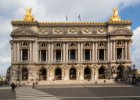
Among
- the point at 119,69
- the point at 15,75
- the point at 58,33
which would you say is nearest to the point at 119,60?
the point at 119,69

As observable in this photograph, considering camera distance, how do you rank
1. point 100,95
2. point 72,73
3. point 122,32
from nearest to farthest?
point 100,95 < point 122,32 < point 72,73

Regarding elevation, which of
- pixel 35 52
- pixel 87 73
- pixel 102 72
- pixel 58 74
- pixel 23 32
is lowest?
pixel 58 74

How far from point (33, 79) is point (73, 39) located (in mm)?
20647

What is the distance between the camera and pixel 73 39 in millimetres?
156375

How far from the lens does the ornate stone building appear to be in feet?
500

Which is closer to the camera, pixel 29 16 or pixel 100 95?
pixel 100 95

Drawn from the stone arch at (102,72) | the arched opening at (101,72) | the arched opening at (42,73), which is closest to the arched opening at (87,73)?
the stone arch at (102,72)

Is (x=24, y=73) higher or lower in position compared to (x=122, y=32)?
lower

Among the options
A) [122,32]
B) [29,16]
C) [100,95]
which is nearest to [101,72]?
[122,32]

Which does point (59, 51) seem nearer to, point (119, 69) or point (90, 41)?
point (90, 41)

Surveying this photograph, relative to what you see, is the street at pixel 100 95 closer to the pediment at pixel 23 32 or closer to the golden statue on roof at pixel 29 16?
the pediment at pixel 23 32

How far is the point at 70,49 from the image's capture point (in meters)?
157

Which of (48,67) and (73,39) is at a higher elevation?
(73,39)

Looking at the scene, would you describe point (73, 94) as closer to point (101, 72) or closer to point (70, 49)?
point (70, 49)
